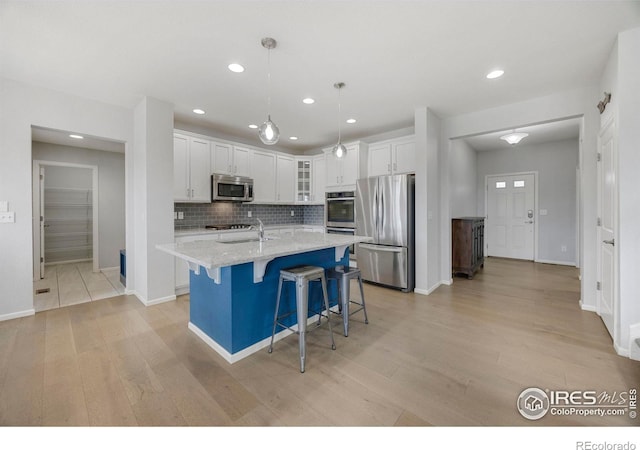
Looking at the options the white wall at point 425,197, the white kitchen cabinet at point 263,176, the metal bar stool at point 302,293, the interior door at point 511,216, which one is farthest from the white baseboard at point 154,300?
the interior door at point 511,216

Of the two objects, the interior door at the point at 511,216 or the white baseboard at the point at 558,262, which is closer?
the white baseboard at the point at 558,262

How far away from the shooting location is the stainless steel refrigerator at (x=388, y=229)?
13.0 feet

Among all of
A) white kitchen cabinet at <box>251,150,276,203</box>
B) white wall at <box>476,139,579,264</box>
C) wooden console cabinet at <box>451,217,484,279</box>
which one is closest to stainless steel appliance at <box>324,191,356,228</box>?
white kitchen cabinet at <box>251,150,276,203</box>

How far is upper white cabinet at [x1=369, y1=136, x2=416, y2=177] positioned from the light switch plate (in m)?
4.78

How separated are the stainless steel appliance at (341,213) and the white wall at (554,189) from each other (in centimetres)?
435

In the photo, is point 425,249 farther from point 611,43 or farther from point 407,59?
point 611,43

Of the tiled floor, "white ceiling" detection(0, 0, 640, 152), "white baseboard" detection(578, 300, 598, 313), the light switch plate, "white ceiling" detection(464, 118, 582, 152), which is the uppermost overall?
"white ceiling" detection(464, 118, 582, 152)

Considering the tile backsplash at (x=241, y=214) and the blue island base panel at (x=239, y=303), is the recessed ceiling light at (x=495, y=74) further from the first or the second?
the tile backsplash at (x=241, y=214)

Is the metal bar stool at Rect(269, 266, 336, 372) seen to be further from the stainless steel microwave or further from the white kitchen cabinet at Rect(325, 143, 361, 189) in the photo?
the white kitchen cabinet at Rect(325, 143, 361, 189)

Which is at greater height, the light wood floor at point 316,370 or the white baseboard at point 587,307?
the white baseboard at point 587,307

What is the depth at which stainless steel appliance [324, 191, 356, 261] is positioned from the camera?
16.2ft

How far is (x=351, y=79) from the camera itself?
299 cm
